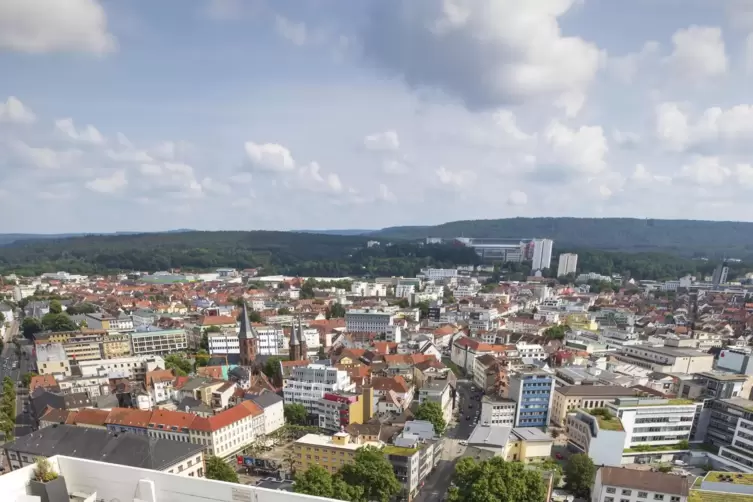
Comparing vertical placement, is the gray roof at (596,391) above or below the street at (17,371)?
above

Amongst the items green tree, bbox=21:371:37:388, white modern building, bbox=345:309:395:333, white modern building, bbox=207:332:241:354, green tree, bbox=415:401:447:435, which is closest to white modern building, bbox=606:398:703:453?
green tree, bbox=415:401:447:435

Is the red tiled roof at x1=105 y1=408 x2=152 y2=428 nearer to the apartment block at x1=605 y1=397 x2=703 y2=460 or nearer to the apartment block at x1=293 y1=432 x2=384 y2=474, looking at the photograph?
the apartment block at x1=293 y1=432 x2=384 y2=474

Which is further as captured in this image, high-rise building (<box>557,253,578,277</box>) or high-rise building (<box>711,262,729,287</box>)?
high-rise building (<box>557,253,578,277</box>)

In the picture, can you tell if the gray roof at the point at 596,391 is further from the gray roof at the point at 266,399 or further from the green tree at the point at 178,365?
the green tree at the point at 178,365

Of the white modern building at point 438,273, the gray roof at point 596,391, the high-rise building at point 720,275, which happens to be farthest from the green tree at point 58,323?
the high-rise building at point 720,275

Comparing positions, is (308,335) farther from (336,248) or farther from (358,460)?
(336,248)

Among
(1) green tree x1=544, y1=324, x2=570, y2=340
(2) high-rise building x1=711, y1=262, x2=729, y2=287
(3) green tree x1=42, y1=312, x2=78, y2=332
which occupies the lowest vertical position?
(3) green tree x1=42, y1=312, x2=78, y2=332
